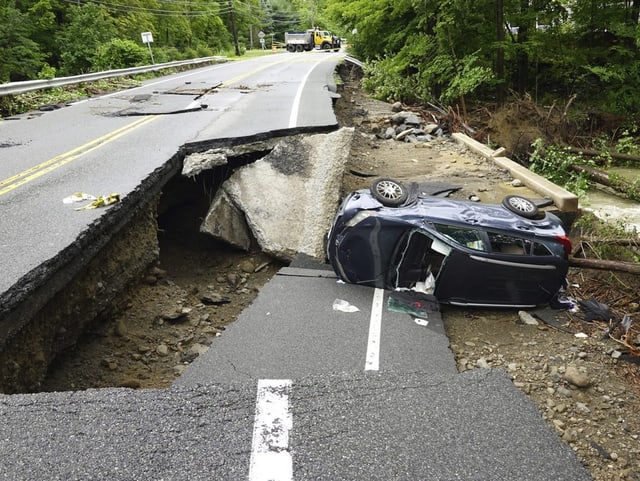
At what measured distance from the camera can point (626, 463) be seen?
3.35m

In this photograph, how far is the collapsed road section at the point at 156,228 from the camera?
4281 millimetres

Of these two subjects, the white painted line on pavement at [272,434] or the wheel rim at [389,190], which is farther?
the wheel rim at [389,190]

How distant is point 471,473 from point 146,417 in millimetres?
1936

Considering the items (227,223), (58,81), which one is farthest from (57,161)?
(58,81)

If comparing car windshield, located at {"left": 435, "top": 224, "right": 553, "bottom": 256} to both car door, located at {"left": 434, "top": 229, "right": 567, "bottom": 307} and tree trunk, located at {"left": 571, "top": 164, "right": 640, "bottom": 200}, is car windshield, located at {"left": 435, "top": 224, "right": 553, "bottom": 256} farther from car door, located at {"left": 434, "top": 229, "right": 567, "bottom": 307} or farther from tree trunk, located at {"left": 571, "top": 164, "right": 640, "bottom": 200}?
tree trunk, located at {"left": 571, "top": 164, "right": 640, "bottom": 200}

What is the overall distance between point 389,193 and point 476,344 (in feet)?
6.81

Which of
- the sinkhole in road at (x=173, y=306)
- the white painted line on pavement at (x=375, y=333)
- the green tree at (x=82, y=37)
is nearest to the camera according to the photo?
the white painted line on pavement at (x=375, y=333)

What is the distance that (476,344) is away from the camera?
5.12 m

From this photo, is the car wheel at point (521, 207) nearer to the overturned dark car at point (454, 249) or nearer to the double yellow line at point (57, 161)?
the overturned dark car at point (454, 249)

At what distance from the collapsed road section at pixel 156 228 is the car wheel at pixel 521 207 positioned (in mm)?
2631

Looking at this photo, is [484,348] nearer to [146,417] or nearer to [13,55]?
[146,417]

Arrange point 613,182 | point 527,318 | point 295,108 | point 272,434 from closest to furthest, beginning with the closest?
point 272,434
point 527,318
point 613,182
point 295,108

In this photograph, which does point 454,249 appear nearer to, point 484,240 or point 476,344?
point 484,240

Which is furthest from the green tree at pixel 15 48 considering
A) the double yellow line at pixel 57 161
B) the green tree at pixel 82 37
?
the double yellow line at pixel 57 161
